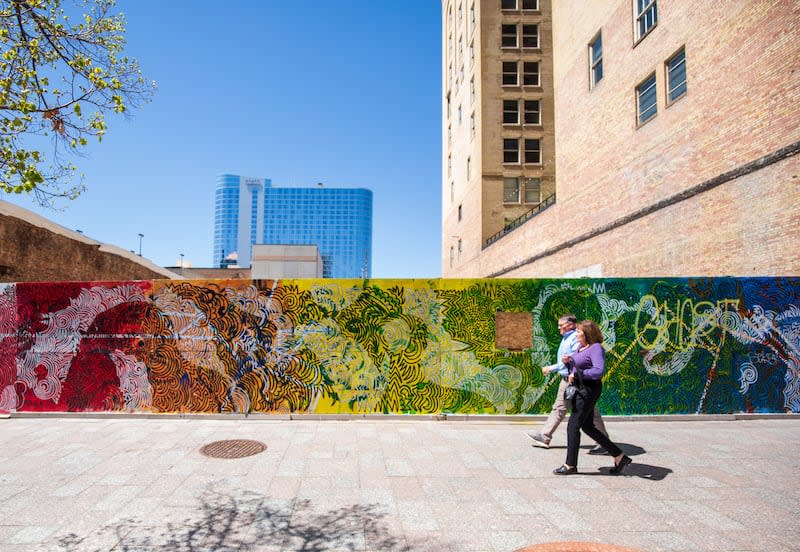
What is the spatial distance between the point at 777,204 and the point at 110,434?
13.6 metres

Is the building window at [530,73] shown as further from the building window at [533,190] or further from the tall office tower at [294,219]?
the tall office tower at [294,219]

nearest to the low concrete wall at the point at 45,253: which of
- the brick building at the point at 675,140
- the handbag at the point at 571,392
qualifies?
the handbag at the point at 571,392

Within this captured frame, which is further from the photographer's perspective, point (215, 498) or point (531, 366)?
point (531, 366)

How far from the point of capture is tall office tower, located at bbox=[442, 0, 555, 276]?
33.9m

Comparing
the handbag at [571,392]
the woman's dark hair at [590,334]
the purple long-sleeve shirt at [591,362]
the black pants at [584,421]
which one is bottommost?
the black pants at [584,421]

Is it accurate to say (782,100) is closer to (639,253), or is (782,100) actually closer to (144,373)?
(639,253)

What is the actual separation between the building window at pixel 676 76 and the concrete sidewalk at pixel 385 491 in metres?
10.7

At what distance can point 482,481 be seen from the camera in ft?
17.1

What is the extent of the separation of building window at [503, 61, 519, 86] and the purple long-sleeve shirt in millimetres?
33302

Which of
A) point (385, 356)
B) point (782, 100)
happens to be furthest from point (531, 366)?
point (782, 100)

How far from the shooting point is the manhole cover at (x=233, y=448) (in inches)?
242

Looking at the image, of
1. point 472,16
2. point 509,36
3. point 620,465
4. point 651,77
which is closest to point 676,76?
point 651,77

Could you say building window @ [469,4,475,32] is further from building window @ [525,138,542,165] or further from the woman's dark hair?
the woman's dark hair

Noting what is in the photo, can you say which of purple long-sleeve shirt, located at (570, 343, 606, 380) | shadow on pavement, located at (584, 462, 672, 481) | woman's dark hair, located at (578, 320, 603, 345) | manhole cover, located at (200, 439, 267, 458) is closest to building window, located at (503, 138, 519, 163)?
woman's dark hair, located at (578, 320, 603, 345)
